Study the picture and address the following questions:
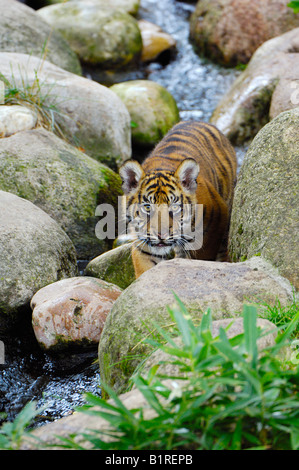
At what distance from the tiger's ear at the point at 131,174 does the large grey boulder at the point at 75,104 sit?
2.60 m

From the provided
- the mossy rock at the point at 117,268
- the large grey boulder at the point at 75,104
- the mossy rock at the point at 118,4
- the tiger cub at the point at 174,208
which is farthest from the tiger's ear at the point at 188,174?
the mossy rock at the point at 118,4

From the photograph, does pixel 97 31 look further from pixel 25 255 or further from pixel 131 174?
pixel 25 255

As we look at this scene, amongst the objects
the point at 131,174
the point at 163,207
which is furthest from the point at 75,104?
the point at 163,207

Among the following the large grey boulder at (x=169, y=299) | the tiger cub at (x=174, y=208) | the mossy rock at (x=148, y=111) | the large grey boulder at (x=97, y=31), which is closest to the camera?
the large grey boulder at (x=169, y=299)

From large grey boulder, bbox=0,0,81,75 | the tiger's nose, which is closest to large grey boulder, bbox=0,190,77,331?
the tiger's nose

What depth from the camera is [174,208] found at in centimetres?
446

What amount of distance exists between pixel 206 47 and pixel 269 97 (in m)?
4.11

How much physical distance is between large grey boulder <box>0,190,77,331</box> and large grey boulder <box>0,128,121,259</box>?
70 centimetres

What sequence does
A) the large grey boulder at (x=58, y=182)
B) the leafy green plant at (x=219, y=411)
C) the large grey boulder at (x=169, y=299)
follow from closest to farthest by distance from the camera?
the leafy green plant at (x=219, y=411)
the large grey boulder at (x=169, y=299)
the large grey boulder at (x=58, y=182)

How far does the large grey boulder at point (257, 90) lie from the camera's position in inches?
315

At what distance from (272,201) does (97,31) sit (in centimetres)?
837

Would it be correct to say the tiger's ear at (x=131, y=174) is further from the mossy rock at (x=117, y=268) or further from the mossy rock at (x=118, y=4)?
the mossy rock at (x=118, y=4)
